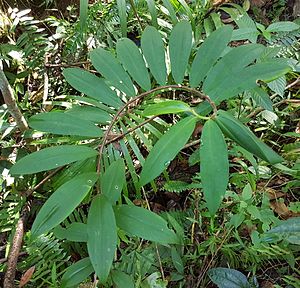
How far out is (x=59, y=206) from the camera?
0.62 m

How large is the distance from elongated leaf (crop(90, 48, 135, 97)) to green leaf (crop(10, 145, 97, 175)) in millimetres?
192

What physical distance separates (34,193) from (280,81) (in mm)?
921

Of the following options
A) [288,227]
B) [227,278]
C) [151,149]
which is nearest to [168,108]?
[151,149]

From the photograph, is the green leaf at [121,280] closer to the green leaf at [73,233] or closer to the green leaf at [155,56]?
the green leaf at [73,233]

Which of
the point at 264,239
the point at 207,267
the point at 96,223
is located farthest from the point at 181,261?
the point at 96,223

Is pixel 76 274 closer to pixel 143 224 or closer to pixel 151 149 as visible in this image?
pixel 143 224

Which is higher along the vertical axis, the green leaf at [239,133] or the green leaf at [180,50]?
the green leaf at [180,50]

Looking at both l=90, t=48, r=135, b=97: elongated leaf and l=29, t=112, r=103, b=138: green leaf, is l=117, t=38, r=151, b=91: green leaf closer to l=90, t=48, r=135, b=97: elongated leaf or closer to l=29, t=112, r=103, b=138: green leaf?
l=90, t=48, r=135, b=97: elongated leaf

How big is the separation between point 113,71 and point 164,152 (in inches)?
11.8

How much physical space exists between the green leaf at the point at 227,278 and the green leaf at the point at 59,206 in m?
0.58

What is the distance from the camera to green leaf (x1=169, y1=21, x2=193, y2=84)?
81 cm

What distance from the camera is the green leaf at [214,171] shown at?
1.90ft

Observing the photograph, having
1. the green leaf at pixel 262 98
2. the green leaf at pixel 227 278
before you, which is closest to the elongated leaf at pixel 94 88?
the green leaf at pixel 262 98

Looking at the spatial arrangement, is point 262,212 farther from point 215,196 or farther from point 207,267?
point 215,196
